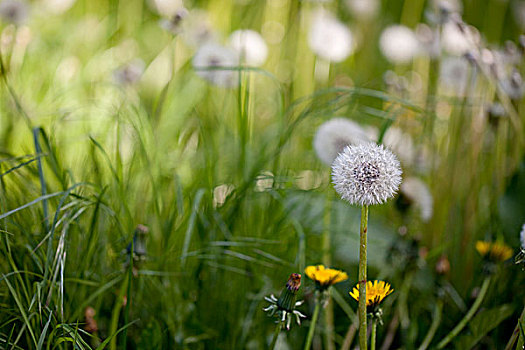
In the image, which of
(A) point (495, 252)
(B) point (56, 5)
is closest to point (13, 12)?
(B) point (56, 5)

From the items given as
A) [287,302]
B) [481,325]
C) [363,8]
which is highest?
[363,8]

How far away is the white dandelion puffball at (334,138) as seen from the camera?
30.5 inches

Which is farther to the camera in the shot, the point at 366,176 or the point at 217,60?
the point at 217,60

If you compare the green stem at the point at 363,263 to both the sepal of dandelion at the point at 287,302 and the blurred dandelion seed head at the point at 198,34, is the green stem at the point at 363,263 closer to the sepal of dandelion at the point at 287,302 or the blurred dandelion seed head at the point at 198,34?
the sepal of dandelion at the point at 287,302

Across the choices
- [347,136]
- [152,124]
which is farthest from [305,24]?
[347,136]

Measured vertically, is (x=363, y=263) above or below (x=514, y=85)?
below

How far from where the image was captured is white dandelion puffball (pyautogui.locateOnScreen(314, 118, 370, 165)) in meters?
0.77

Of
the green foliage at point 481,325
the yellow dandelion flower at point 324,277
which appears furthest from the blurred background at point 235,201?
the yellow dandelion flower at point 324,277

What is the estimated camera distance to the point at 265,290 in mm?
800

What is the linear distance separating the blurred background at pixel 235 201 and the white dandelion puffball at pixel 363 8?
31cm

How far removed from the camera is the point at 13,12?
112 centimetres

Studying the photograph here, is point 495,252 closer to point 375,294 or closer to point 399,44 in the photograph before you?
point 375,294

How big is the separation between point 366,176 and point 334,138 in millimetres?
260

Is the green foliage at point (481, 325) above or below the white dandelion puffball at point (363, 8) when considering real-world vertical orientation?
below
